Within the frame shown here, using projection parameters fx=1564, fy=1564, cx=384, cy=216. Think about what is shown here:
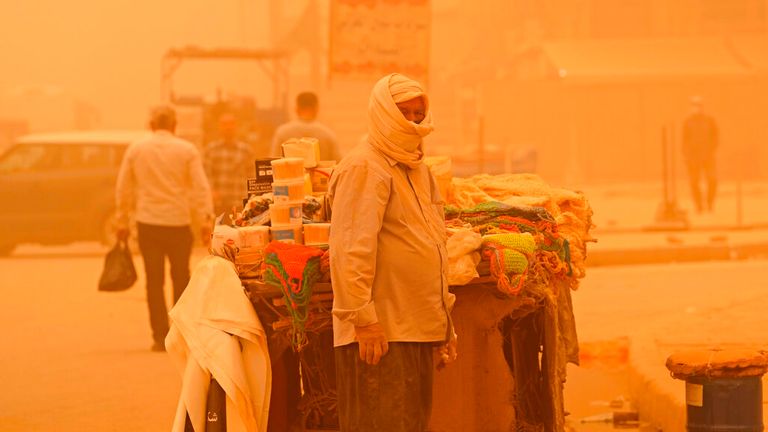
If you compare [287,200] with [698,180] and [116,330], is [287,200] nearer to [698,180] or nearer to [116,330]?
[116,330]

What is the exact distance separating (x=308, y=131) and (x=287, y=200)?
17.6ft

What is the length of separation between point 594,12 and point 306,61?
50.2 ft

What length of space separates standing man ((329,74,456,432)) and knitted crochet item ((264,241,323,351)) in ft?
1.20

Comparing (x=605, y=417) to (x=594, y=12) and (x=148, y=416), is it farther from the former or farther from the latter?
(x=594, y=12)

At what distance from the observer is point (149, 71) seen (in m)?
83.1

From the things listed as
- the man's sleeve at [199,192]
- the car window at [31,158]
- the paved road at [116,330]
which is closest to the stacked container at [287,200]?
the paved road at [116,330]

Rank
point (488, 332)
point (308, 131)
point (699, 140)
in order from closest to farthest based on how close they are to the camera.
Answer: point (488, 332) → point (308, 131) → point (699, 140)

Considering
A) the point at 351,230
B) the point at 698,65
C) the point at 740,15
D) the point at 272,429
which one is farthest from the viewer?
the point at 740,15

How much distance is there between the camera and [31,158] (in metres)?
21.5

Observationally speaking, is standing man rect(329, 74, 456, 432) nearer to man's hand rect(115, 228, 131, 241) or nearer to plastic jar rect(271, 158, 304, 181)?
plastic jar rect(271, 158, 304, 181)

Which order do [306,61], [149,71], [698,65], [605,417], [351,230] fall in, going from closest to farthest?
[351,230]
[605,417]
[698,65]
[306,61]
[149,71]

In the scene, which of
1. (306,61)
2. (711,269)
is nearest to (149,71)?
(306,61)

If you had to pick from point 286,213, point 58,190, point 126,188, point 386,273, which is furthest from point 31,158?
point 386,273

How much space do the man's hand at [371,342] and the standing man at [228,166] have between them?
8447 millimetres
